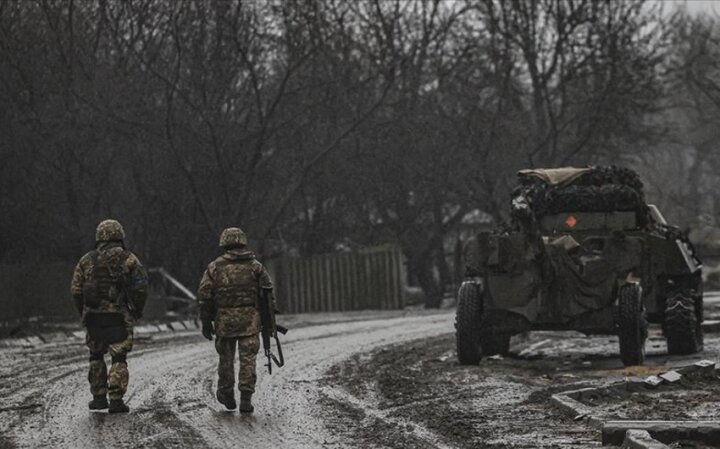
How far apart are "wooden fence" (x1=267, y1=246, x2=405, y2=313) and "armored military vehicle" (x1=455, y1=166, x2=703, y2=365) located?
1802cm

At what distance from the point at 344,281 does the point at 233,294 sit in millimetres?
23674

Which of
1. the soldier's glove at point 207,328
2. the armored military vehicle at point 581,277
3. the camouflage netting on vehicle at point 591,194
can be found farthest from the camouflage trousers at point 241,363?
the camouflage netting on vehicle at point 591,194

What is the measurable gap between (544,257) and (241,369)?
17.0 feet

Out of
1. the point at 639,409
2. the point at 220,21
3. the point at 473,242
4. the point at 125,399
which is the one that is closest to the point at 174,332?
the point at 220,21

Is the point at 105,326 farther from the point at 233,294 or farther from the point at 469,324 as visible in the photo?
the point at 469,324

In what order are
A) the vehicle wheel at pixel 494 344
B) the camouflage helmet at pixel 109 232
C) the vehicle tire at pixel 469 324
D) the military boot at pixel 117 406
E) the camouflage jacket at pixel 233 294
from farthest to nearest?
the vehicle wheel at pixel 494 344 < the vehicle tire at pixel 469 324 < the camouflage helmet at pixel 109 232 < the camouflage jacket at pixel 233 294 < the military boot at pixel 117 406

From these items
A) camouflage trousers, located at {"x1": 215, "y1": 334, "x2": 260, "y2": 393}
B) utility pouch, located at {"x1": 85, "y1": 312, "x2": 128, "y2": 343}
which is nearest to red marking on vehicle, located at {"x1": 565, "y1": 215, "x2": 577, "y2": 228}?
camouflage trousers, located at {"x1": 215, "y1": 334, "x2": 260, "y2": 393}

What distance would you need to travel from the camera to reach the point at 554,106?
4047cm

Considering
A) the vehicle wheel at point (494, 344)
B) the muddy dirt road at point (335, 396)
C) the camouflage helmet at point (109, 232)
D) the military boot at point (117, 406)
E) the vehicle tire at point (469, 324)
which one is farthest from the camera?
the vehicle wheel at point (494, 344)

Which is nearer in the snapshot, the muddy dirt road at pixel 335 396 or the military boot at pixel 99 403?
the muddy dirt road at pixel 335 396

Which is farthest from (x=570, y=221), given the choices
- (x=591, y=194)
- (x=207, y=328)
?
(x=207, y=328)

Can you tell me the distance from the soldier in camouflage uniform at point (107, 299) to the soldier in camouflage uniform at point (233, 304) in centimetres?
64

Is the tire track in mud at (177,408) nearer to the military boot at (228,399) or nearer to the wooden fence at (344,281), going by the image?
the military boot at (228,399)

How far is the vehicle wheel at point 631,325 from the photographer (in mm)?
15664
